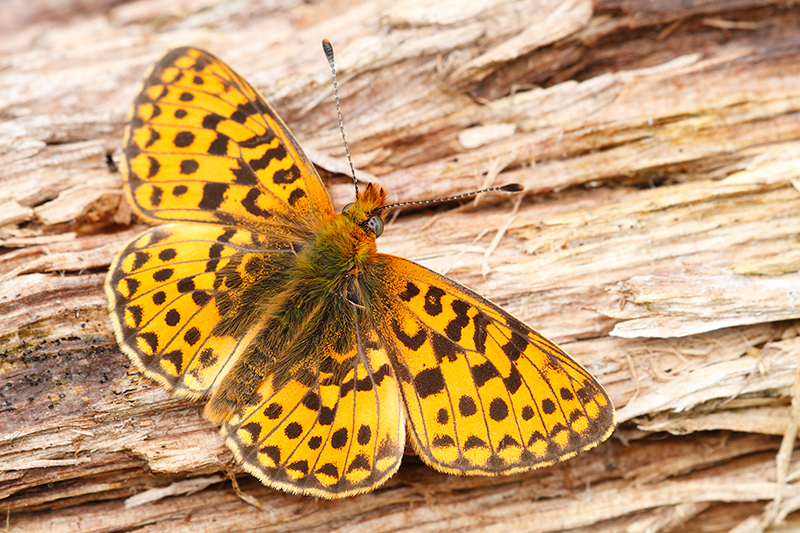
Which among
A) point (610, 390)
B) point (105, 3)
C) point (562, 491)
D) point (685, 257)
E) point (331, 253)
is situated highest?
point (105, 3)

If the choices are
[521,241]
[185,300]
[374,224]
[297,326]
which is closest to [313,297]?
[297,326]

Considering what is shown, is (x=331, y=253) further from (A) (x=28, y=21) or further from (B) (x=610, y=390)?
(A) (x=28, y=21)

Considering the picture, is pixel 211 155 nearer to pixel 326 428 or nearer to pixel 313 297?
pixel 313 297

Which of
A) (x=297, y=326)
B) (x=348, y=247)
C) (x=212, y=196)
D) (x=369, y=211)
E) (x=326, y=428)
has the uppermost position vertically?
(x=212, y=196)

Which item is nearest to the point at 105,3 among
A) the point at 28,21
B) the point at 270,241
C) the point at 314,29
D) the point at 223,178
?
the point at 28,21

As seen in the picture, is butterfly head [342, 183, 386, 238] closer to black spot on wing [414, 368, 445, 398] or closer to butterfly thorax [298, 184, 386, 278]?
butterfly thorax [298, 184, 386, 278]

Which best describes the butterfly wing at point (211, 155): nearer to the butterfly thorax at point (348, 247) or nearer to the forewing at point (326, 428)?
the butterfly thorax at point (348, 247)
